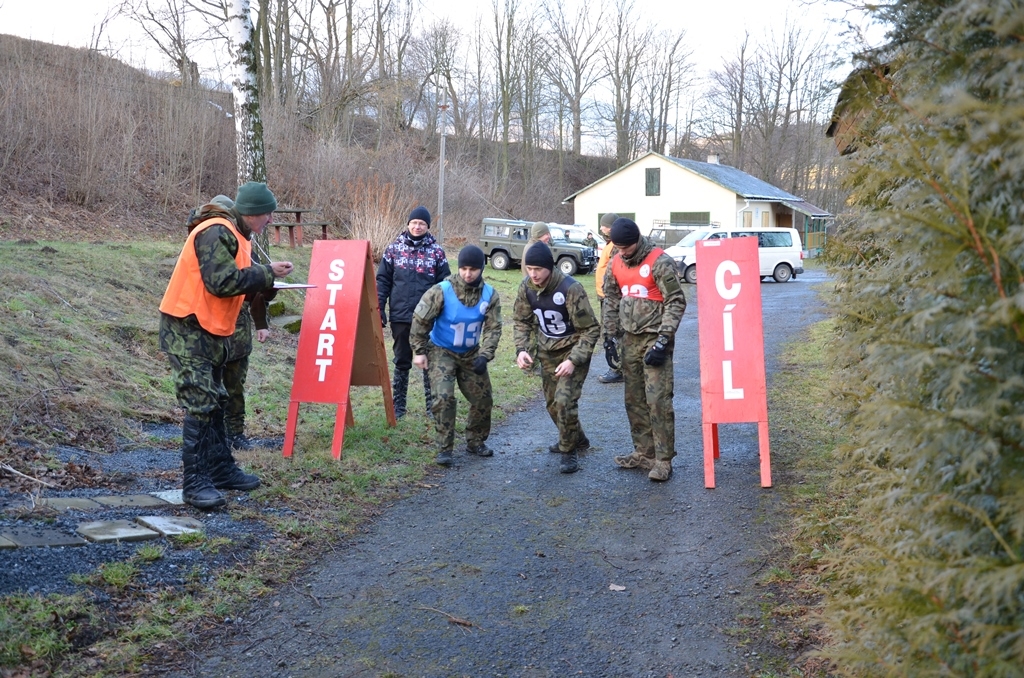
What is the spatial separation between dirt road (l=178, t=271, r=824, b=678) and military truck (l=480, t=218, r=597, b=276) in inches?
945

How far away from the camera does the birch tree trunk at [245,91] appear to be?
11609 millimetres

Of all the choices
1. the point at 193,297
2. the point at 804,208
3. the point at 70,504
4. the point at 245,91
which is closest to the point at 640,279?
the point at 193,297

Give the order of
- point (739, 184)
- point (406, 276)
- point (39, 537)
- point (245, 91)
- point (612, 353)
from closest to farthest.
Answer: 1. point (39, 537)
2. point (406, 276)
3. point (612, 353)
4. point (245, 91)
5. point (739, 184)

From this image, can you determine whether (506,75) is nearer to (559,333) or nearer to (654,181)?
(654,181)

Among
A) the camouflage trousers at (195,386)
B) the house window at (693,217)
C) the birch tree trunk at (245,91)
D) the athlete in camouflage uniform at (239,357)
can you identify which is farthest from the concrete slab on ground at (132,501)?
the house window at (693,217)

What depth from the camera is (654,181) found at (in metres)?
53.1

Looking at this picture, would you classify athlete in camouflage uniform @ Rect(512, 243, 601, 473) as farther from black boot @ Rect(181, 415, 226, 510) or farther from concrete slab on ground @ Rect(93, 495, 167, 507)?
concrete slab on ground @ Rect(93, 495, 167, 507)

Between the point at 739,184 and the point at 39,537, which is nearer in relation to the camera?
the point at 39,537

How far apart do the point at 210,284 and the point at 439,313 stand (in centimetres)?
212

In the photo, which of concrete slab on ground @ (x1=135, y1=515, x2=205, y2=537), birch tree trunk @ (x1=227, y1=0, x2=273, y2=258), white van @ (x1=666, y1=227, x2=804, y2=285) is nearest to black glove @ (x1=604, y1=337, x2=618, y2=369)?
birch tree trunk @ (x1=227, y1=0, x2=273, y2=258)

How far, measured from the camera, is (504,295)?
2164cm

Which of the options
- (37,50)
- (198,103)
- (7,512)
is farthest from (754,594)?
(198,103)

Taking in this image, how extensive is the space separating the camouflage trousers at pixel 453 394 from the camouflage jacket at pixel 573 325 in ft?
1.58

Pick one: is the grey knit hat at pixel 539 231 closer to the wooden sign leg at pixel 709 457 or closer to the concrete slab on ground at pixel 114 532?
the wooden sign leg at pixel 709 457
